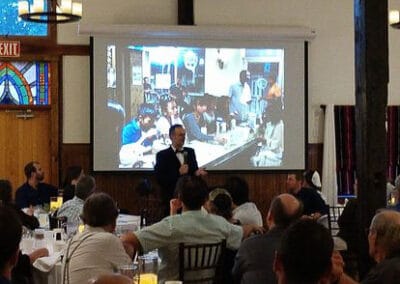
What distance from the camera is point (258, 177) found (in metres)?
11.8

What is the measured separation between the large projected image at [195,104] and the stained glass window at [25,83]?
0.87 meters

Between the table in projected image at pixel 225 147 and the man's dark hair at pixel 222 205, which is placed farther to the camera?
the table in projected image at pixel 225 147

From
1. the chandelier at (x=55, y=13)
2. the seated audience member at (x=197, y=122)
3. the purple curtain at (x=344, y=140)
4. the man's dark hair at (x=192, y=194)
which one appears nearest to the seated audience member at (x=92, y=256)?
the man's dark hair at (x=192, y=194)

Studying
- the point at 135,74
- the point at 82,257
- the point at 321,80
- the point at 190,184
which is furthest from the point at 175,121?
the point at 82,257

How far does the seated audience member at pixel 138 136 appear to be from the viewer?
37.6 ft

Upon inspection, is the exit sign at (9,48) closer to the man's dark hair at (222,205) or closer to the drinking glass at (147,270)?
the man's dark hair at (222,205)

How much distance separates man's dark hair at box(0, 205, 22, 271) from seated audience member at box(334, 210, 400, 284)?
176 cm

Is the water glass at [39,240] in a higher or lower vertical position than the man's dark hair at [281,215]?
lower

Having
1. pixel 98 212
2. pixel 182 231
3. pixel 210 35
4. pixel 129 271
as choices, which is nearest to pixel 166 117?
pixel 210 35

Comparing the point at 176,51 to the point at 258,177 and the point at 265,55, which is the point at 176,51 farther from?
the point at 258,177

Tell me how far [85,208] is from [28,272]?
0.64m

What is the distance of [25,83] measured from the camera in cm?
1155

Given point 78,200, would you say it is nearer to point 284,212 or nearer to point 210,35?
point 284,212

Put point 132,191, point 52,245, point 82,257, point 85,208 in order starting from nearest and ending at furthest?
point 82,257, point 85,208, point 52,245, point 132,191
